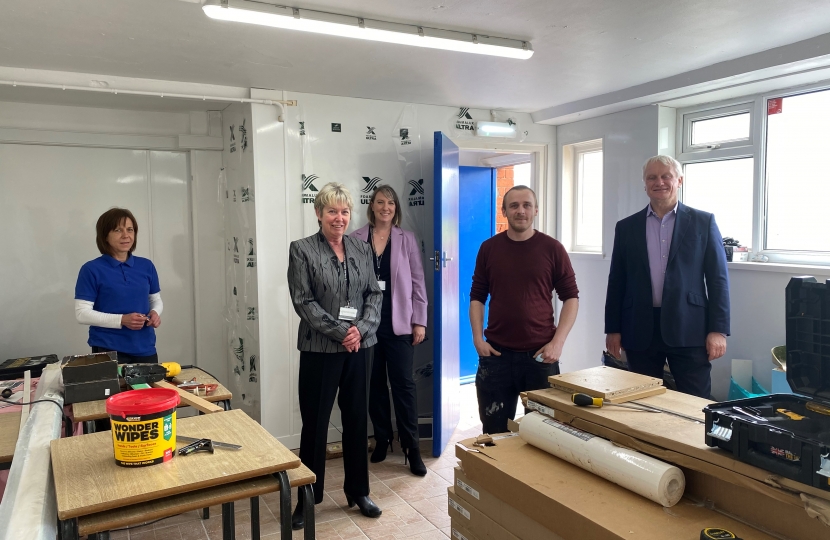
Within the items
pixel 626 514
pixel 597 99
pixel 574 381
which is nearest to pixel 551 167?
pixel 597 99

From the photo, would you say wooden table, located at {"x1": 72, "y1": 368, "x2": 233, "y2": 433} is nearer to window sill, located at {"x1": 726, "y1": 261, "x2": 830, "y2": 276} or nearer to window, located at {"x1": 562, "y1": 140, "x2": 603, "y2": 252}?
window sill, located at {"x1": 726, "y1": 261, "x2": 830, "y2": 276}

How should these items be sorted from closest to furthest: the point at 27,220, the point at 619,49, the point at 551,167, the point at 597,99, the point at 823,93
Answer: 1. the point at 619,49
2. the point at 823,93
3. the point at 27,220
4. the point at 597,99
5. the point at 551,167

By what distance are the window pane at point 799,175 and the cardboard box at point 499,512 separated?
9.17 ft

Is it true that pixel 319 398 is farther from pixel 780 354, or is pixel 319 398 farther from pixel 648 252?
pixel 780 354

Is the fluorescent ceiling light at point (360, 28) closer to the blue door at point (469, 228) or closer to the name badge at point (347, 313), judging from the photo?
the name badge at point (347, 313)

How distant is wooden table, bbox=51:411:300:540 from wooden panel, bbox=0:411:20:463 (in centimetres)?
27

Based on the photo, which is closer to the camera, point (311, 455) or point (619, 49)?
point (311, 455)

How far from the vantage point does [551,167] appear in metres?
4.99

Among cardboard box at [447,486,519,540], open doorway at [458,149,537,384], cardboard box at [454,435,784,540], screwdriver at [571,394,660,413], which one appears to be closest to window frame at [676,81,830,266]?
open doorway at [458,149,537,384]

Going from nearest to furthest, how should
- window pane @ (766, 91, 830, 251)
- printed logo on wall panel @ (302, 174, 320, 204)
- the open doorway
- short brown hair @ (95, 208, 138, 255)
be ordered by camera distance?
short brown hair @ (95, 208, 138, 255) → window pane @ (766, 91, 830, 251) → printed logo on wall panel @ (302, 174, 320, 204) → the open doorway

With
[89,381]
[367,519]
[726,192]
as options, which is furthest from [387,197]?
[726,192]

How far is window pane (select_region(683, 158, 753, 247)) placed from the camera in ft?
12.4

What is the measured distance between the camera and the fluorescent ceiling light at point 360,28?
237 cm

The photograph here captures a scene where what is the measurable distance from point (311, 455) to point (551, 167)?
329cm
